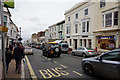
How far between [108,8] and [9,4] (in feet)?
50.1

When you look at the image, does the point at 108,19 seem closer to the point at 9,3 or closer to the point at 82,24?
the point at 82,24

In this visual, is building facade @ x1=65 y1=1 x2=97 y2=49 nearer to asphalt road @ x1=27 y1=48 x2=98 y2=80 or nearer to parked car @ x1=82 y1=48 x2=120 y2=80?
asphalt road @ x1=27 y1=48 x2=98 y2=80

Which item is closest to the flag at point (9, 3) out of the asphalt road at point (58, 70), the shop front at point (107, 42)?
the asphalt road at point (58, 70)

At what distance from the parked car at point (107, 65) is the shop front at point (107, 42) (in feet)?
37.2

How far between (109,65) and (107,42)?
12.6 m

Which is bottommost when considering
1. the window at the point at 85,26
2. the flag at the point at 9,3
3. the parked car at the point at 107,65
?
the parked car at the point at 107,65

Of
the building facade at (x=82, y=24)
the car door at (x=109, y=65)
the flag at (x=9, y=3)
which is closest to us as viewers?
the car door at (x=109, y=65)

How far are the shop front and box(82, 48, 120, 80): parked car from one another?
1134 centimetres

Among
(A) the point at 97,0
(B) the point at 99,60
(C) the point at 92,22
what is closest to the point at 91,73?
(B) the point at 99,60

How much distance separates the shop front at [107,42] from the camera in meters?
14.6

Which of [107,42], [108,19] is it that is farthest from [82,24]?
[107,42]

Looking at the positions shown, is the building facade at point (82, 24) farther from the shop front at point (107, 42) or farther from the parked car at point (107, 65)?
the parked car at point (107, 65)

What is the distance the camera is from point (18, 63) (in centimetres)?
593

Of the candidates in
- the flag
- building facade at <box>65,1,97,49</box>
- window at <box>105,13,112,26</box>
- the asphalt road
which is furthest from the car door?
building facade at <box>65,1,97,49</box>
